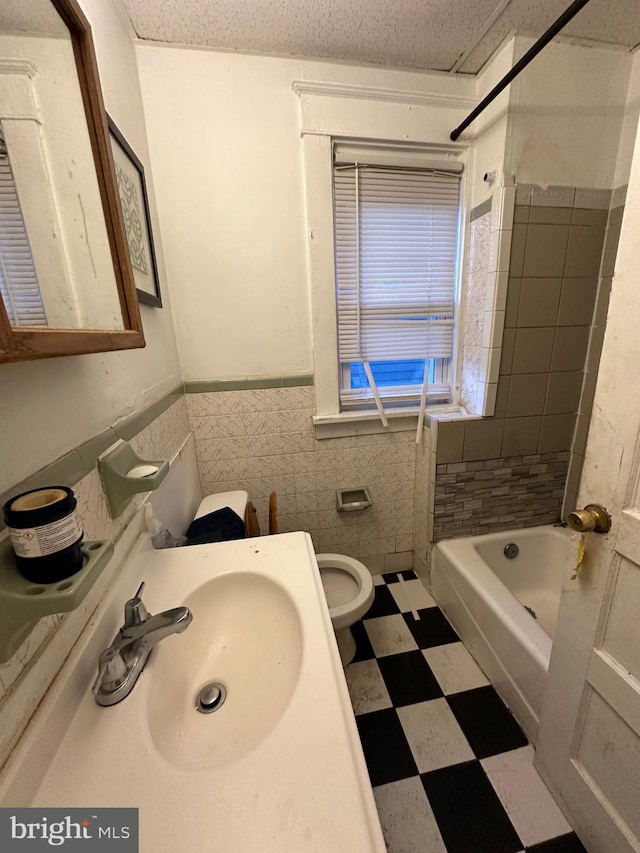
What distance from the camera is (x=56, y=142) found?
0.54 metres

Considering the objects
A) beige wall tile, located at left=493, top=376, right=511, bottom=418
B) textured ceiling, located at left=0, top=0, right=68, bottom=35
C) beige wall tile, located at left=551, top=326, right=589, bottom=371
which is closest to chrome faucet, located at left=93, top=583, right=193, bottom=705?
textured ceiling, located at left=0, top=0, right=68, bottom=35

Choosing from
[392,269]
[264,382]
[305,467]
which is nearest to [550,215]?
[392,269]

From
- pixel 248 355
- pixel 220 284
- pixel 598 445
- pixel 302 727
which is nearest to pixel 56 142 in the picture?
pixel 220 284

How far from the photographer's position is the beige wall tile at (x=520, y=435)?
1492 millimetres

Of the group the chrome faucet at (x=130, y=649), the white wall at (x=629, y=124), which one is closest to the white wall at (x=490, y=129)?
the white wall at (x=629, y=124)

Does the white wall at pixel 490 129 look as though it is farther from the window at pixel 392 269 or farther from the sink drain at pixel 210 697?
the sink drain at pixel 210 697

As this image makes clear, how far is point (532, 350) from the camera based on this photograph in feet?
4.64

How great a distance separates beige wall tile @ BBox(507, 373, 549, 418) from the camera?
4.73ft

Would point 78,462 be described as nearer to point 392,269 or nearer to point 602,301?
point 392,269

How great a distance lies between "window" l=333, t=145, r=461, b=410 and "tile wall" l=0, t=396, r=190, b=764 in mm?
954

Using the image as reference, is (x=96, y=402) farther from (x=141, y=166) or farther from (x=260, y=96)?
(x=260, y=96)

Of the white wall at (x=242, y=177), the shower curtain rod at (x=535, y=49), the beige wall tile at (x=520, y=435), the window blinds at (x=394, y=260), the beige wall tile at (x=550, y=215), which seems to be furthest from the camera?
the beige wall tile at (x=520, y=435)

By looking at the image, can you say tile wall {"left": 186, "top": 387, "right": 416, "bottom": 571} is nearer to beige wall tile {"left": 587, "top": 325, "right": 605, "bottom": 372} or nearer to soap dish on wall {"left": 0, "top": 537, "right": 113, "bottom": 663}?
beige wall tile {"left": 587, "top": 325, "right": 605, "bottom": 372}

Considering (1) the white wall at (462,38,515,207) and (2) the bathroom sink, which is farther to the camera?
(1) the white wall at (462,38,515,207)
